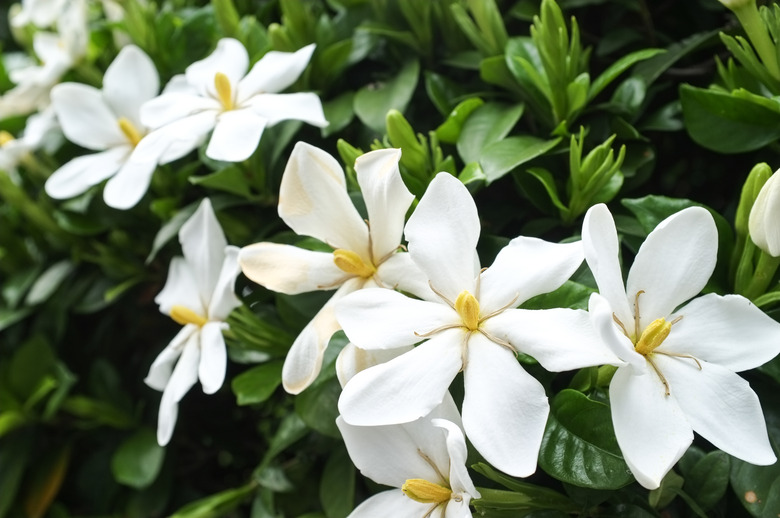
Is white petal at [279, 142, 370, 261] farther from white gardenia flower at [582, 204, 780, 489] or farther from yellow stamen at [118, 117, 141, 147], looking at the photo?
yellow stamen at [118, 117, 141, 147]

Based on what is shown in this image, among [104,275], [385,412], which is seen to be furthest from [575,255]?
[104,275]

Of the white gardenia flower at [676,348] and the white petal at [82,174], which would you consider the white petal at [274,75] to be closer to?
the white petal at [82,174]

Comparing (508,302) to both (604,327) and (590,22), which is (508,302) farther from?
(590,22)

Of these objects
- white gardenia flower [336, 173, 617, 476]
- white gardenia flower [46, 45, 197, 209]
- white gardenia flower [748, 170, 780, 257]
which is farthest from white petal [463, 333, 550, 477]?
white gardenia flower [46, 45, 197, 209]

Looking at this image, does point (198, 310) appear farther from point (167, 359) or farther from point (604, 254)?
point (604, 254)

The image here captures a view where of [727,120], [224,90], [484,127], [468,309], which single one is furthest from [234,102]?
[727,120]
